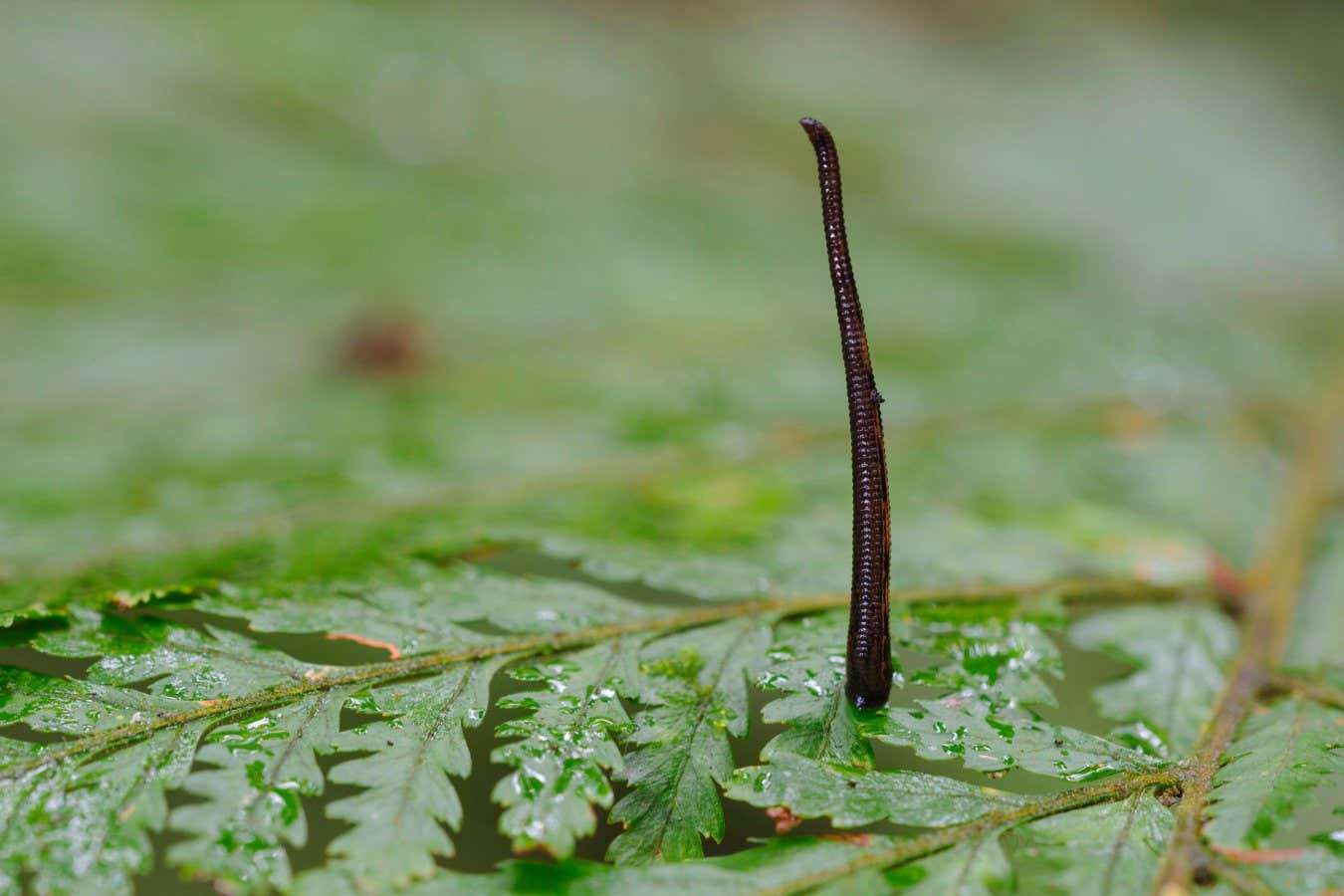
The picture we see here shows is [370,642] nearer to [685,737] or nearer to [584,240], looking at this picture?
[685,737]

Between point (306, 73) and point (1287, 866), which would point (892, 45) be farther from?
point (1287, 866)

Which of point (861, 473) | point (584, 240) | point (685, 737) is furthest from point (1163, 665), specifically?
point (584, 240)

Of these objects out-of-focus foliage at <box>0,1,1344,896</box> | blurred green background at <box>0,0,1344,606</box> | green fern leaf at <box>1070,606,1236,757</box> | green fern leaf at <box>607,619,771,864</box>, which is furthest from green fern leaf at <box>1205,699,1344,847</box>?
blurred green background at <box>0,0,1344,606</box>

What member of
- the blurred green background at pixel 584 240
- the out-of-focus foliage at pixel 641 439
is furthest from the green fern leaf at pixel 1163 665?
the blurred green background at pixel 584 240

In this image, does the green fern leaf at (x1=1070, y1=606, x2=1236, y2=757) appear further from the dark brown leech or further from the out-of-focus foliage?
the dark brown leech

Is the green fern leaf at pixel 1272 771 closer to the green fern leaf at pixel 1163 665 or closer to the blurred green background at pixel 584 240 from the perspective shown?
the green fern leaf at pixel 1163 665
